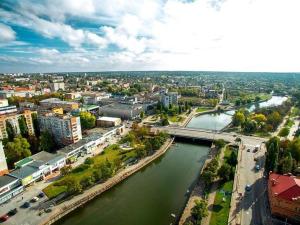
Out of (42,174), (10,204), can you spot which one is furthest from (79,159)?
(10,204)

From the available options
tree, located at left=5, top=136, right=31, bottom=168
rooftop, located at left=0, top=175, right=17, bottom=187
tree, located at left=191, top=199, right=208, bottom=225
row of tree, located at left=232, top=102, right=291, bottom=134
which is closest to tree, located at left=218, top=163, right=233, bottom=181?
tree, located at left=191, top=199, right=208, bottom=225

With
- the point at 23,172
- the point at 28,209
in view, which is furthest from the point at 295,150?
the point at 23,172

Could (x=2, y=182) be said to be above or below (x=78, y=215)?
Answer: above

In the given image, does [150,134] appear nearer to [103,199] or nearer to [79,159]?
[79,159]

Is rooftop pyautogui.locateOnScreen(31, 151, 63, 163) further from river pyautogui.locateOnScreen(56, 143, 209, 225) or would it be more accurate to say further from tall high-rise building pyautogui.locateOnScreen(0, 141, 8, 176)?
river pyautogui.locateOnScreen(56, 143, 209, 225)

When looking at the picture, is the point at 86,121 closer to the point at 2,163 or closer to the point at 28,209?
the point at 2,163

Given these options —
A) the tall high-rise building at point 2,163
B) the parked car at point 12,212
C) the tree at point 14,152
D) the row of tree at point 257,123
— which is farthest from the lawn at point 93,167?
the row of tree at point 257,123

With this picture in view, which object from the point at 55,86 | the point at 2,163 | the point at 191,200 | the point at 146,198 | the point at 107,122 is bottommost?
the point at 146,198

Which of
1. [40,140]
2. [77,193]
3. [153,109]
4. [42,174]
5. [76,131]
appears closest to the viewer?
[77,193]
